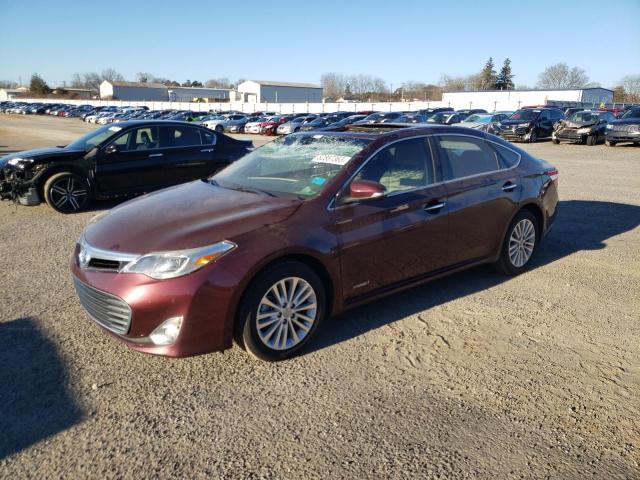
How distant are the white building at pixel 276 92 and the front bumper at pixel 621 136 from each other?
309 ft

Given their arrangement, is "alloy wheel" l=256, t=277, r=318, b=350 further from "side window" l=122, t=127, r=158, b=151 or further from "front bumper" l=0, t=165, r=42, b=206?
"front bumper" l=0, t=165, r=42, b=206

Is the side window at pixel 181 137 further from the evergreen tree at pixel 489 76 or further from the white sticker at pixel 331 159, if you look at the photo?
the evergreen tree at pixel 489 76

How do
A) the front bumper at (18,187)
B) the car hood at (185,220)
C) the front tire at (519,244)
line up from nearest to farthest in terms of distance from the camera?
the car hood at (185,220) < the front tire at (519,244) < the front bumper at (18,187)

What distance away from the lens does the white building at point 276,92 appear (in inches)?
4363

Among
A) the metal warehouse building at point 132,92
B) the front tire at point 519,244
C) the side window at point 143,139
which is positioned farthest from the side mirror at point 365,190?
the metal warehouse building at point 132,92

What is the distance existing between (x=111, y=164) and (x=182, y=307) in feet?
21.4

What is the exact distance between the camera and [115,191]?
8.95 m

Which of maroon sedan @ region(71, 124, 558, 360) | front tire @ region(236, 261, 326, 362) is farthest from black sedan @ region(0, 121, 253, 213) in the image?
front tire @ region(236, 261, 326, 362)

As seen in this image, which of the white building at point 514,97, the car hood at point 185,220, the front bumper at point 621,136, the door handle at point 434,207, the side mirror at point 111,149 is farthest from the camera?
the white building at point 514,97

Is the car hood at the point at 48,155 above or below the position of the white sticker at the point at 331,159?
below

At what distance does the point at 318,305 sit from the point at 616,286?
3.30 m

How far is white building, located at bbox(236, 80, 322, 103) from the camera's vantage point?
11081 centimetres

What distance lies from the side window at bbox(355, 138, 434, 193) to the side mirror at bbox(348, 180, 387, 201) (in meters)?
0.17

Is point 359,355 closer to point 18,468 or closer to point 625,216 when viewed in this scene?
point 18,468
